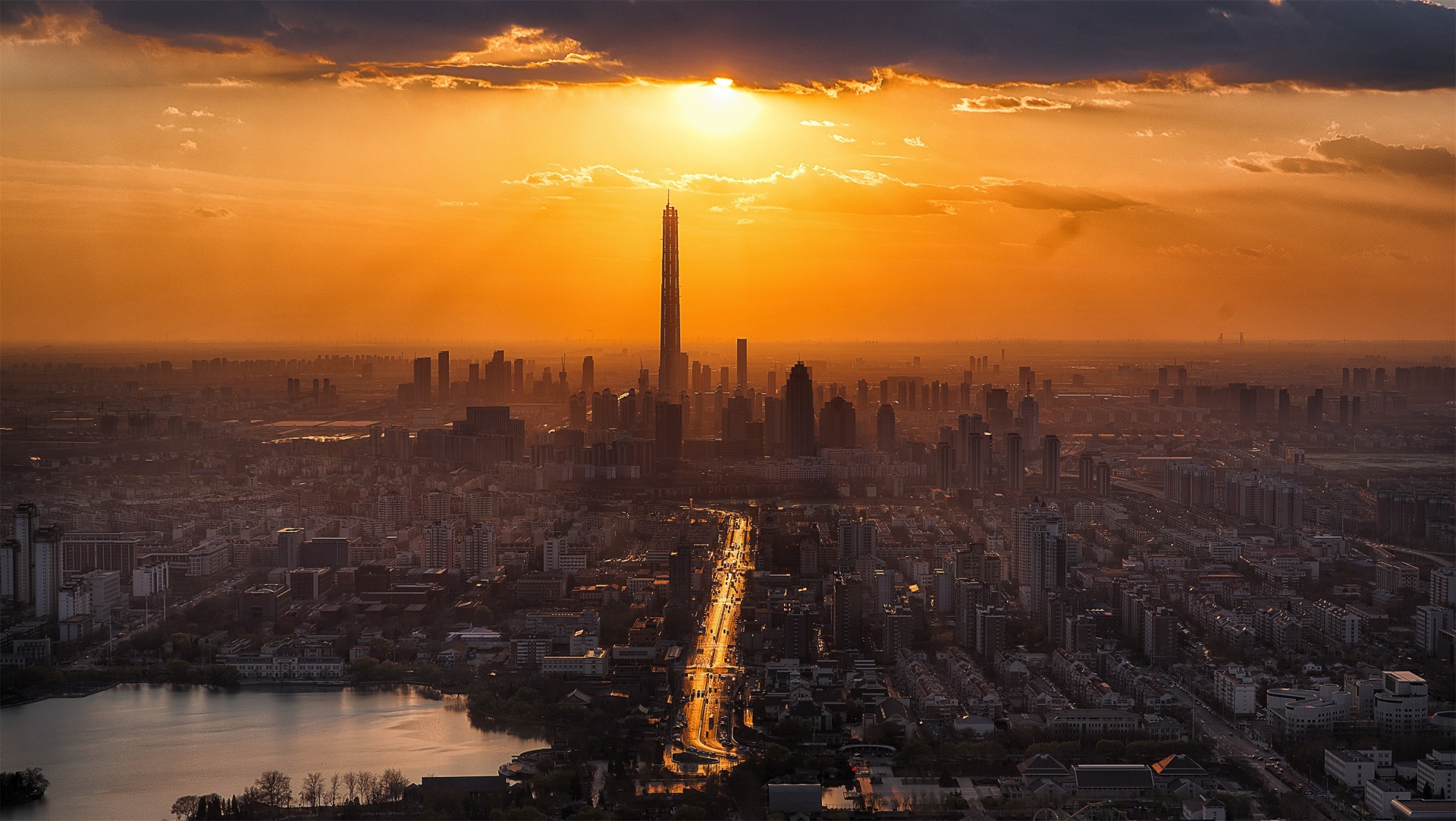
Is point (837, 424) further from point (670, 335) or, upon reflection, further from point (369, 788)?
point (369, 788)

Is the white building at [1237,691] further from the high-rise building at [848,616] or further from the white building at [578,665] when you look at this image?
the white building at [578,665]

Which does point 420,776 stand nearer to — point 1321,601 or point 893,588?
point 893,588

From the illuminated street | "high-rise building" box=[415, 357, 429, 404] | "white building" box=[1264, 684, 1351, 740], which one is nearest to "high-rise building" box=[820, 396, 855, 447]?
"high-rise building" box=[415, 357, 429, 404]

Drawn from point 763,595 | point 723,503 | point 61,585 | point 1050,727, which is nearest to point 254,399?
point 723,503

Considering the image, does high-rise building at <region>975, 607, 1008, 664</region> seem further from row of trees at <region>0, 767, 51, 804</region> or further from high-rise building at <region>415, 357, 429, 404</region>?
high-rise building at <region>415, 357, 429, 404</region>

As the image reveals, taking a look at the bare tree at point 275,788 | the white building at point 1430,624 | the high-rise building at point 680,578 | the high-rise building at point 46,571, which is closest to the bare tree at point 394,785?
the bare tree at point 275,788

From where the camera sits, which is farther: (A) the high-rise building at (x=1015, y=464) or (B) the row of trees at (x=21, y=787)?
(A) the high-rise building at (x=1015, y=464)
